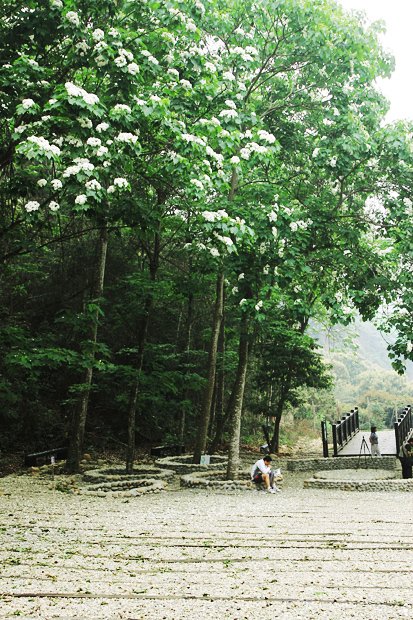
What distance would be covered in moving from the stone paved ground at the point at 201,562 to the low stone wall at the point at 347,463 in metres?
7.26

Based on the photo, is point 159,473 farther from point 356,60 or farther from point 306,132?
point 356,60

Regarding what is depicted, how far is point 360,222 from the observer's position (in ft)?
43.5

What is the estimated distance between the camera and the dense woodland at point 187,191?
682 centimetres

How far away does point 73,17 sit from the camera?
653cm

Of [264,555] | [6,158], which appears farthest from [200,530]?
[6,158]

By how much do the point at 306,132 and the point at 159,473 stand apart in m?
8.82

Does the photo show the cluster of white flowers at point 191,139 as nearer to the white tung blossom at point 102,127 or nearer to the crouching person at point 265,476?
the white tung blossom at point 102,127

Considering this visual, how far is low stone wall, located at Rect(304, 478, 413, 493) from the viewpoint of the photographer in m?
13.3

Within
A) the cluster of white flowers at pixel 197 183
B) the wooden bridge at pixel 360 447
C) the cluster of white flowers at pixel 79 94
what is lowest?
the wooden bridge at pixel 360 447

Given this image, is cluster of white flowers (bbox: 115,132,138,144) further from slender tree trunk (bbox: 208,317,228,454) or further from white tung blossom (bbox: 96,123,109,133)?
slender tree trunk (bbox: 208,317,228,454)

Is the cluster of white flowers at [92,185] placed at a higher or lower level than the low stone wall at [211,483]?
higher

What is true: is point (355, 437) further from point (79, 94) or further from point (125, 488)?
point (79, 94)

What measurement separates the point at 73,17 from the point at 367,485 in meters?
11.3

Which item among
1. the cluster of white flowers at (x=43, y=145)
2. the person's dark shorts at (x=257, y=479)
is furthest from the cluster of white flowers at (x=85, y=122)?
the person's dark shorts at (x=257, y=479)
